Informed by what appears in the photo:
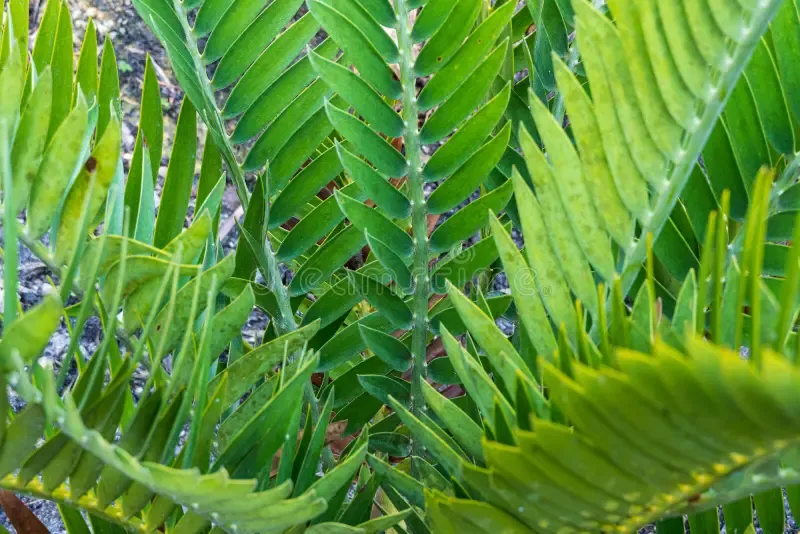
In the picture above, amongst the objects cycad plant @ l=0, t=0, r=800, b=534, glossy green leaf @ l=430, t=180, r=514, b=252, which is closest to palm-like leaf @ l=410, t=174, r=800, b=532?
cycad plant @ l=0, t=0, r=800, b=534

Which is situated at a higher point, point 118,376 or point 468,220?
point 468,220

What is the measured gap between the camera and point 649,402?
8.9 inches

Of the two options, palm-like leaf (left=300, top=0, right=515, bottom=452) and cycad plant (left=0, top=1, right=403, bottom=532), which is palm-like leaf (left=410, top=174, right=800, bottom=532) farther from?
palm-like leaf (left=300, top=0, right=515, bottom=452)

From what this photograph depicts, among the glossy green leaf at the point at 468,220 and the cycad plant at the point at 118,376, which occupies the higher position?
the glossy green leaf at the point at 468,220

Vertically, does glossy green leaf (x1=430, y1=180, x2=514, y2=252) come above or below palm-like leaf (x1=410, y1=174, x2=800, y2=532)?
above

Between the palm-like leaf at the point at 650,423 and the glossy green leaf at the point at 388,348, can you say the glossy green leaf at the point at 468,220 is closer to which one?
the glossy green leaf at the point at 388,348

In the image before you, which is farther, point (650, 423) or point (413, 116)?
point (413, 116)

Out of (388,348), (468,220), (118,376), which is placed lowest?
(118,376)

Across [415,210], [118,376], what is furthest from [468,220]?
[118,376]

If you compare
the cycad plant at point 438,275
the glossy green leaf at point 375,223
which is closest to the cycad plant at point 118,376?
the cycad plant at point 438,275

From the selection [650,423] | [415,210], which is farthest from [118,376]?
[415,210]

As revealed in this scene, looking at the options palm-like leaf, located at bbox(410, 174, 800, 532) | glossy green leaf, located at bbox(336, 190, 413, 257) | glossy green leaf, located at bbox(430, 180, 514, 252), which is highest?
glossy green leaf, located at bbox(430, 180, 514, 252)

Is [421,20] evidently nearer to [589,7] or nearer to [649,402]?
[589,7]

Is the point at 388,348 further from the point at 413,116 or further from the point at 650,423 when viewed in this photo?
the point at 650,423
